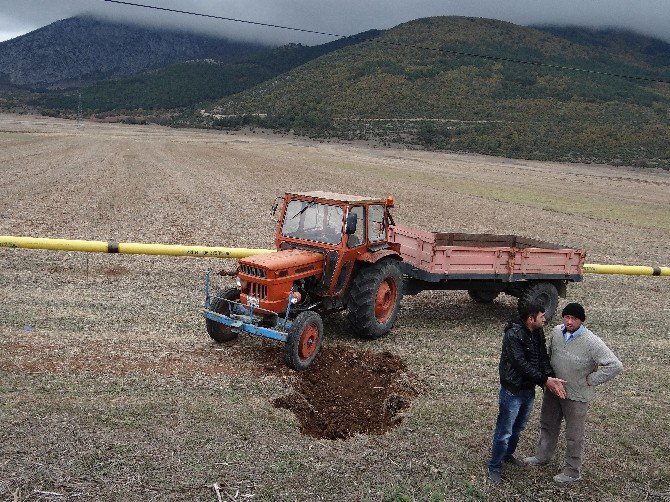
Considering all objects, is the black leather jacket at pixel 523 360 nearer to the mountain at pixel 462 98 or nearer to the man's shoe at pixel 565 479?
the man's shoe at pixel 565 479

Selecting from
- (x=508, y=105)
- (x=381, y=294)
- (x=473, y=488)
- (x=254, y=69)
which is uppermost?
(x=254, y=69)

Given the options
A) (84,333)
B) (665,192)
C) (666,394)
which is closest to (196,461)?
(84,333)

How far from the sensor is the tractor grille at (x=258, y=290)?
310 inches

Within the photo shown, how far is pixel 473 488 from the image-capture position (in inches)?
212

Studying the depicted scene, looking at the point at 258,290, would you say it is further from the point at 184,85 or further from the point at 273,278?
the point at 184,85

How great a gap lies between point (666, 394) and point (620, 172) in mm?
50994

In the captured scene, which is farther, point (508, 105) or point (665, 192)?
point (508, 105)

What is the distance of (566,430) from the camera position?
550 centimetres

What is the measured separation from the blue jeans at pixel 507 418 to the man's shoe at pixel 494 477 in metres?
0.03

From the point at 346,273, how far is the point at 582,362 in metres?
4.08

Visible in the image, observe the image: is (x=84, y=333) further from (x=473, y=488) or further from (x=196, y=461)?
(x=473, y=488)

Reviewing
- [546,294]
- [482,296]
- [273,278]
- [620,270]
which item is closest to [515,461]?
[273,278]

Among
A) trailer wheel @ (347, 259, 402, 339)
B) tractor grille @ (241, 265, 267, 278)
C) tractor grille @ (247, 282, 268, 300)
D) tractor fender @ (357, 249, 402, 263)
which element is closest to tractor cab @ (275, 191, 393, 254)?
tractor fender @ (357, 249, 402, 263)

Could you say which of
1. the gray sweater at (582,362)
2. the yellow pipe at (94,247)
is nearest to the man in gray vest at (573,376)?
the gray sweater at (582,362)
